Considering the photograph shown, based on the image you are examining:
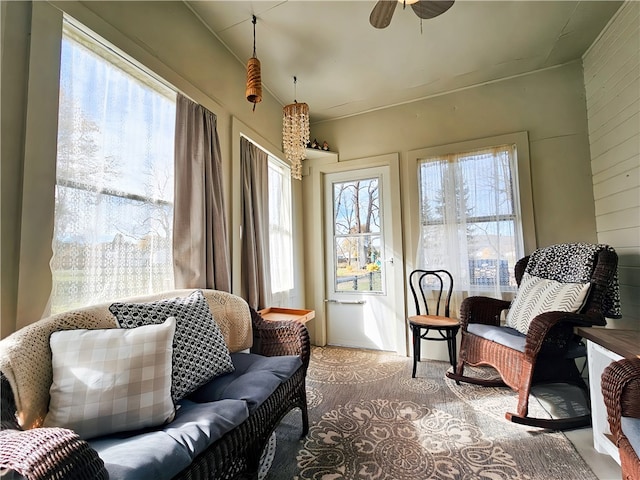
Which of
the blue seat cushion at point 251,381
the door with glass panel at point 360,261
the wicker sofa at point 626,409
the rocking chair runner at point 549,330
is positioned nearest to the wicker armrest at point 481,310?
the rocking chair runner at point 549,330

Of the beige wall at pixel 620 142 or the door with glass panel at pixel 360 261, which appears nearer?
the beige wall at pixel 620 142

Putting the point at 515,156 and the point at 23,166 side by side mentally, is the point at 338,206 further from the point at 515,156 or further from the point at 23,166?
the point at 23,166

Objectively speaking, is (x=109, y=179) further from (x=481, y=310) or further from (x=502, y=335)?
(x=481, y=310)

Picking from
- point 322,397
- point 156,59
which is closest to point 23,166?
point 156,59

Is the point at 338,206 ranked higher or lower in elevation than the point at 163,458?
higher

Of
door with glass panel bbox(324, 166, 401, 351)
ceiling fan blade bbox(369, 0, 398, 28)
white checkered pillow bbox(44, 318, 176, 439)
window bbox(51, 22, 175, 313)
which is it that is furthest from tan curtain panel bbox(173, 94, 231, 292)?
door with glass panel bbox(324, 166, 401, 351)

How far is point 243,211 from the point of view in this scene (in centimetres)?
252

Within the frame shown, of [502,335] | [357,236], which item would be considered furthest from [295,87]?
[502,335]

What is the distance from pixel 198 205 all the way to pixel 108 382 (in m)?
1.20

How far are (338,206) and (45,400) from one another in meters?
2.99

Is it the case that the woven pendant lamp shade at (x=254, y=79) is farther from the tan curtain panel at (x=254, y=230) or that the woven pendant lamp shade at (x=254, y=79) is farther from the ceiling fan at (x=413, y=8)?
the ceiling fan at (x=413, y=8)

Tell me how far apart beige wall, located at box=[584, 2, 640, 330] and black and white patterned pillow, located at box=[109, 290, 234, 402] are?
2953mm

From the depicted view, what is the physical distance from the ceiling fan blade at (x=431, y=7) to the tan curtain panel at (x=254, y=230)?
5.43ft

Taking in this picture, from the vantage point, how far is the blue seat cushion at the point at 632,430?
90 cm
